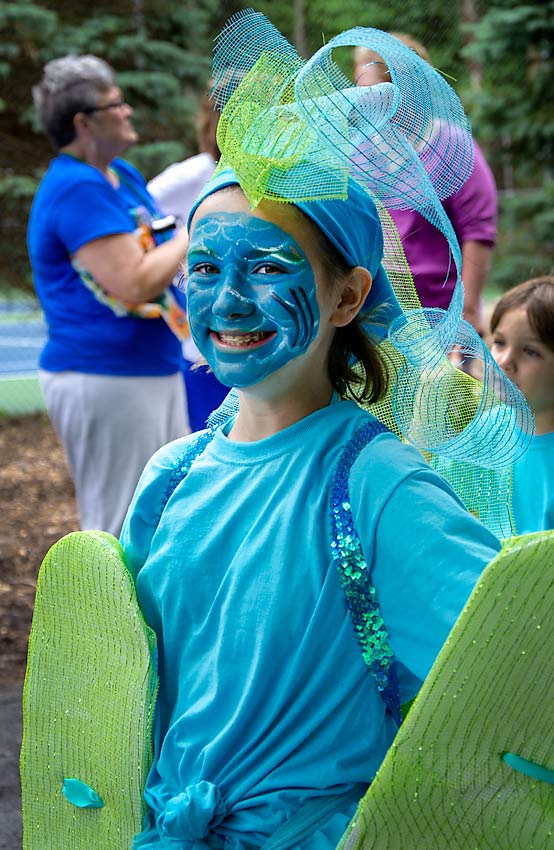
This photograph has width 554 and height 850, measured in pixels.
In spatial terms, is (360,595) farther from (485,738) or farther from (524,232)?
(524,232)

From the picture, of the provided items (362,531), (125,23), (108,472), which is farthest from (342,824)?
(125,23)

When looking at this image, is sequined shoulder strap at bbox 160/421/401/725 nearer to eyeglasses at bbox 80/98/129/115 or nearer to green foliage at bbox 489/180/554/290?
eyeglasses at bbox 80/98/129/115

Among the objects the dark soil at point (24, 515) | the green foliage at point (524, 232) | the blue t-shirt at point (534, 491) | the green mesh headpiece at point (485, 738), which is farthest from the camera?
the green foliage at point (524, 232)

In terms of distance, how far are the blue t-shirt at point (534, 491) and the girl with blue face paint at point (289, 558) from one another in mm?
995

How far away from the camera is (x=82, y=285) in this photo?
3900mm

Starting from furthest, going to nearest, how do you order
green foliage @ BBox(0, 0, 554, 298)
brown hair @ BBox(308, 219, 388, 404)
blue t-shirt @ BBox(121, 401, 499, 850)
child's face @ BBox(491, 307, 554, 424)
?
green foliage @ BBox(0, 0, 554, 298) → child's face @ BBox(491, 307, 554, 424) → brown hair @ BBox(308, 219, 388, 404) → blue t-shirt @ BBox(121, 401, 499, 850)

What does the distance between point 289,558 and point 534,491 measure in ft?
4.05

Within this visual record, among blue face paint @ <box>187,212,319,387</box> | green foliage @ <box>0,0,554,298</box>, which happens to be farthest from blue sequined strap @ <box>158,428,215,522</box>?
green foliage @ <box>0,0,554,298</box>

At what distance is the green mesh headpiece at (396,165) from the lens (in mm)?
1568

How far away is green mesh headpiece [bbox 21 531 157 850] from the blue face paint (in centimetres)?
40

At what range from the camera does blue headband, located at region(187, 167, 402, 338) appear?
5.38 feet

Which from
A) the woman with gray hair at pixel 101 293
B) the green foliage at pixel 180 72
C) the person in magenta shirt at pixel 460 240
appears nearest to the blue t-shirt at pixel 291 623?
the person in magenta shirt at pixel 460 240

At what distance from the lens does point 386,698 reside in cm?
159

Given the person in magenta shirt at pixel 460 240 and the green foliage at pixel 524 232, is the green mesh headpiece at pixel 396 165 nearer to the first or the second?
the person in magenta shirt at pixel 460 240
